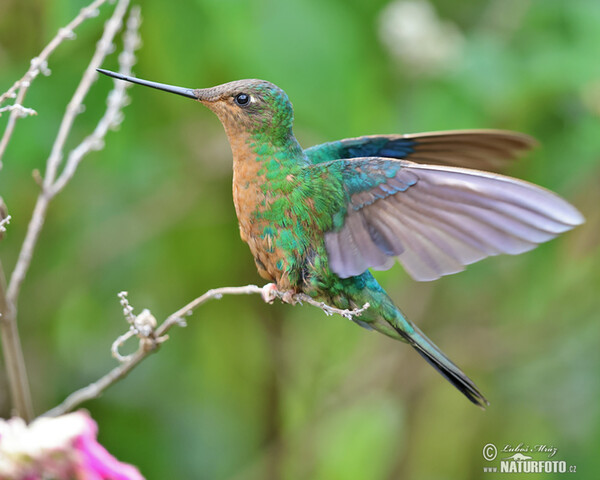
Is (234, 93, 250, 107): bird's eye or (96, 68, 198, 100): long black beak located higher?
(234, 93, 250, 107): bird's eye

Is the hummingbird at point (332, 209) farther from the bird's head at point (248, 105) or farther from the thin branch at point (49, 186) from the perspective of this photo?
the thin branch at point (49, 186)

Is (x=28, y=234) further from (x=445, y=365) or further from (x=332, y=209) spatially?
(x=445, y=365)

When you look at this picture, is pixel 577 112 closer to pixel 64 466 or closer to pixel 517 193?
pixel 517 193

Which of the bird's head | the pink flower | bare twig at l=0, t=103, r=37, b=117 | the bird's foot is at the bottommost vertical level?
the pink flower

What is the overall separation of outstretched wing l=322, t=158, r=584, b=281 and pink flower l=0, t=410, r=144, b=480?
→ 1.87ft

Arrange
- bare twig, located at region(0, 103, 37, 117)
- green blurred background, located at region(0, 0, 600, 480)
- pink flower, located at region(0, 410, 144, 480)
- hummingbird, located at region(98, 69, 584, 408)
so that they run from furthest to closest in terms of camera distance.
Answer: green blurred background, located at region(0, 0, 600, 480), hummingbird, located at region(98, 69, 584, 408), bare twig, located at region(0, 103, 37, 117), pink flower, located at region(0, 410, 144, 480)

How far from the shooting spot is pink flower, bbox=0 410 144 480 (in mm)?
777

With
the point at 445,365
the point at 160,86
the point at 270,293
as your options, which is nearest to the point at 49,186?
the point at 160,86

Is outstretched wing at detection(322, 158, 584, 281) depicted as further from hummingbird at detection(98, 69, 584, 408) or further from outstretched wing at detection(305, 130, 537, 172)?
outstretched wing at detection(305, 130, 537, 172)

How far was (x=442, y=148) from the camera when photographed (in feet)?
5.40

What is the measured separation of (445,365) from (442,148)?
0.50 meters

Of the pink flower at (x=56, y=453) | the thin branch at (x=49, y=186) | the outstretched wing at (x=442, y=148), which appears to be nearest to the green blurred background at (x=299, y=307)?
the outstretched wing at (x=442, y=148)

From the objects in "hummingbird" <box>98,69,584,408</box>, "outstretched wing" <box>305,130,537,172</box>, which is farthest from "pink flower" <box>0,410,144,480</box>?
"outstretched wing" <box>305,130,537,172</box>

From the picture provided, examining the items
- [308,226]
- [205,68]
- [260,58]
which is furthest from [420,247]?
[205,68]
